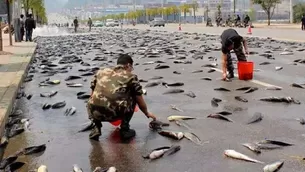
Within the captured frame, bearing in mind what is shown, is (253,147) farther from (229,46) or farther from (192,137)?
(229,46)

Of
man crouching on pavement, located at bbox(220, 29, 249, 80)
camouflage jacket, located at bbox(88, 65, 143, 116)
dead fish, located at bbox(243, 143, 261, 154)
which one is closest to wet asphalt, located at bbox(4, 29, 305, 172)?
dead fish, located at bbox(243, 143, 261, 154)

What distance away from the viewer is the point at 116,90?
7.79 metres

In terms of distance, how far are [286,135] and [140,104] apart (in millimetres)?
2190

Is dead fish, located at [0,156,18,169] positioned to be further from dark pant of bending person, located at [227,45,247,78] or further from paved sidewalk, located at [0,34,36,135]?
dark pant of bending person, located at [227,45,247,78]

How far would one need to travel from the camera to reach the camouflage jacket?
7797mm

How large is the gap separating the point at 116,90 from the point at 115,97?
0.10 m

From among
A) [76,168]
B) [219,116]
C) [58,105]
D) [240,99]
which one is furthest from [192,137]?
[58,105]

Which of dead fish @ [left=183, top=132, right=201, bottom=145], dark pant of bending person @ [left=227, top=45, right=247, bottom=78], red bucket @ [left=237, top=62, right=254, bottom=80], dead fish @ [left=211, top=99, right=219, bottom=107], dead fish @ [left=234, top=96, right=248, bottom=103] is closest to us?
dead fish @ [left=183, top=132, right=201, bottom=145]

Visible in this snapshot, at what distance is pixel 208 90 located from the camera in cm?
1238

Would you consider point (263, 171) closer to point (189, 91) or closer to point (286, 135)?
point (286, 135)

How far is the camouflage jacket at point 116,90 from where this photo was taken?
7797 millimetres

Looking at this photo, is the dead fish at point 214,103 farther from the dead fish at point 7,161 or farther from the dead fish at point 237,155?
the dead fish at point 7,161

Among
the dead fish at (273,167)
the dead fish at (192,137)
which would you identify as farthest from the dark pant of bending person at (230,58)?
the dead fish at (273,167)

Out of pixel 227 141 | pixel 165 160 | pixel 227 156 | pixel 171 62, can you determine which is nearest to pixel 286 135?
pixel 227 141
